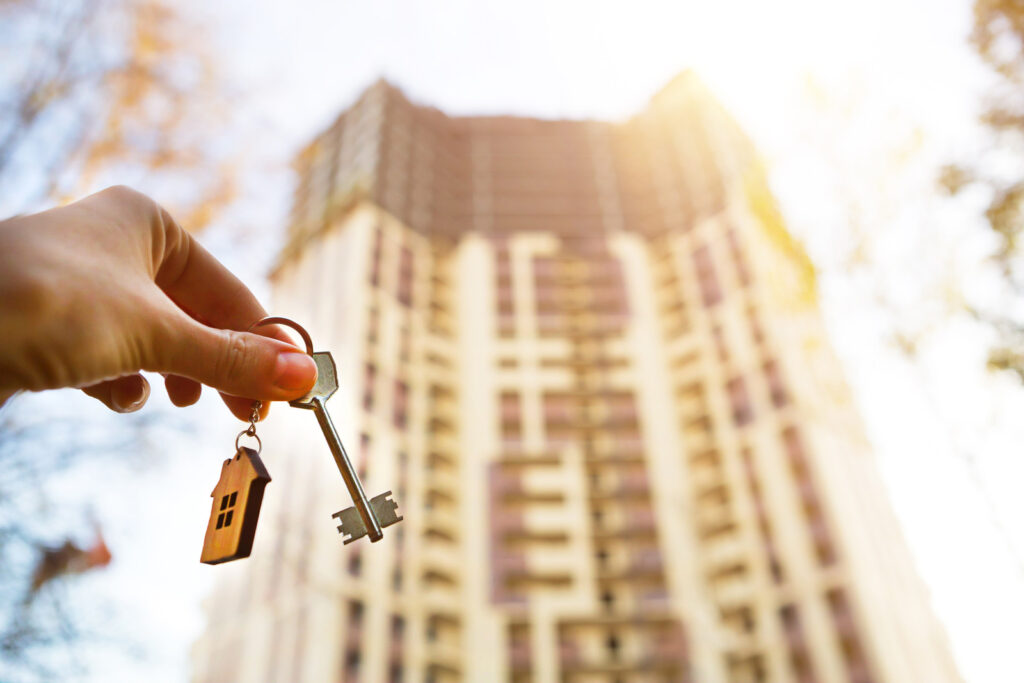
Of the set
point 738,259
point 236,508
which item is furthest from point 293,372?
point 738,259

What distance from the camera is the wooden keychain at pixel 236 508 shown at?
4.96ft

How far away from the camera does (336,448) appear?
167cm

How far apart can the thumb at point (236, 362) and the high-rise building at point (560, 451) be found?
2702 cm

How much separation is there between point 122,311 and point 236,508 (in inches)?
21.7

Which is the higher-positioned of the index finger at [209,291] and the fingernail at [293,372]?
the index finger at [209,291]

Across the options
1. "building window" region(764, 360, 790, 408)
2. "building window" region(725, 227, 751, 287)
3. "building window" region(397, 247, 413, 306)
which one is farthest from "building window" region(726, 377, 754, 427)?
"building window" region(397, 247, 413, 306)

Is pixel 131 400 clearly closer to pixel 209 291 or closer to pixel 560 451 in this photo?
pixel 209 291

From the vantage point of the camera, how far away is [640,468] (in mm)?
43000

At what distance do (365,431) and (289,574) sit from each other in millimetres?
8308

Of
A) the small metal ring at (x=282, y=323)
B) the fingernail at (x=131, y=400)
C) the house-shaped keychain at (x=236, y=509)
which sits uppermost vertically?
the small metal ring at (x=282, y=323)

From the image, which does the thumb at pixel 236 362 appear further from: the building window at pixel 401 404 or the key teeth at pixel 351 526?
the building window at pixel 401 404

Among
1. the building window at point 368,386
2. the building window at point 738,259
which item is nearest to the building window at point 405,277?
the building window at point 368,386

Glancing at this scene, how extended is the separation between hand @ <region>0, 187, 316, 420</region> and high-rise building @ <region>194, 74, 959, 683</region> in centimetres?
2681

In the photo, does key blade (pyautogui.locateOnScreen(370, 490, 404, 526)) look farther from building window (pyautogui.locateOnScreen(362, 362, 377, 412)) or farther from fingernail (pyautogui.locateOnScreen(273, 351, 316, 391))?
building window (pyautogui.locateOnScreen(362, 362, 377, 412))
